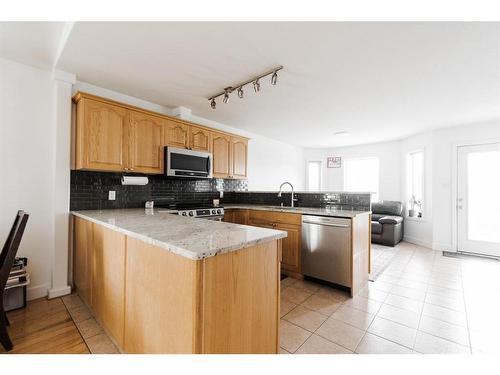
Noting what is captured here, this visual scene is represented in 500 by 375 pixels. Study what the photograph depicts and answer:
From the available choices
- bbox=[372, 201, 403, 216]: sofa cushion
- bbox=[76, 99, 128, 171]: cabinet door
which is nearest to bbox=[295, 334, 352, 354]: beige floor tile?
bbox=[76, 99, 128, 171]: cabinet door

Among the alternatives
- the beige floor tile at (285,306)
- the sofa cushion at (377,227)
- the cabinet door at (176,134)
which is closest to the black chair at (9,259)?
the cabinet door at (176,134)

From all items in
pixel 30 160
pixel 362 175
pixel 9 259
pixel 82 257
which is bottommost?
pixel 82 257

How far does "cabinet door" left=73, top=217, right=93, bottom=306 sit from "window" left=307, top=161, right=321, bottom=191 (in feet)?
19.3

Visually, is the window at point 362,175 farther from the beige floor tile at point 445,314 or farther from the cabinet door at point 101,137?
the cabinet door at point 101,137

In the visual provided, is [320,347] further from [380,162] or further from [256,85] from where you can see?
[380,162]

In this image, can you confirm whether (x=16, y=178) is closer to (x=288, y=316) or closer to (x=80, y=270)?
(x=80, y=270)

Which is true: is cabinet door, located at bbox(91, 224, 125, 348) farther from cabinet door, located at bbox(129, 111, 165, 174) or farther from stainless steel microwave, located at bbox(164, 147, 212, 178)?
stainless steel microwave, located at bbox(164, 147, 212, 178)

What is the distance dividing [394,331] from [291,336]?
854 mm

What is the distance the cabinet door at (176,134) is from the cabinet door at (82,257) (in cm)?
140

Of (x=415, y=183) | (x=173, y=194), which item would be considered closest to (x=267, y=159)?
(x=173, y=194)

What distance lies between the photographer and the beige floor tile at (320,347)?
5.25 ft

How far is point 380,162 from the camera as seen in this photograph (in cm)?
594
